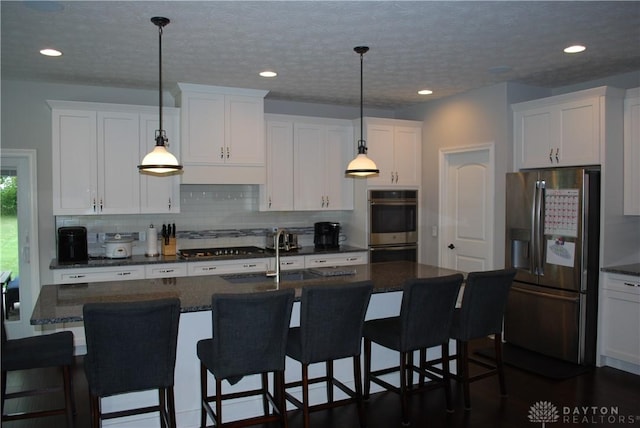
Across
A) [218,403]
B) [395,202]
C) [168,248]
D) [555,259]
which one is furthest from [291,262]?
[218,403]

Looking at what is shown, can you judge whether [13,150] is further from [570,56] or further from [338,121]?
[570,56]

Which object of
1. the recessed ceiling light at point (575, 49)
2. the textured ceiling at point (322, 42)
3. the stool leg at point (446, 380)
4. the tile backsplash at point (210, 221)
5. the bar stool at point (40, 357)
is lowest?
the stool leg at point (446, 380)

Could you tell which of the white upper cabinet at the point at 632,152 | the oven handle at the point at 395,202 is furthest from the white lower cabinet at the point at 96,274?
the white upper cabinet at the point at 632,152

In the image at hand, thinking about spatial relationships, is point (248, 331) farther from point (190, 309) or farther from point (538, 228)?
point (538, 228)

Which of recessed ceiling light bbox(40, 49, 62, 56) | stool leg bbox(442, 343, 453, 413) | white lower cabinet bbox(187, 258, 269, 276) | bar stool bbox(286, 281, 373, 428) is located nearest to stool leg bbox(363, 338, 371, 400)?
bar stool bbox(286, 281, 373, 428)

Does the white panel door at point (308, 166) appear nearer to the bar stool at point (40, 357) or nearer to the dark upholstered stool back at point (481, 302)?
the dark upholstered stool back at point (481, 302)

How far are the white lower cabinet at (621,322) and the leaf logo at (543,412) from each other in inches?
44.2

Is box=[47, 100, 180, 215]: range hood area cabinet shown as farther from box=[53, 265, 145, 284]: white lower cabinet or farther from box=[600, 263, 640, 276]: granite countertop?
box=[600, 263, 640, 276]: granite countertop

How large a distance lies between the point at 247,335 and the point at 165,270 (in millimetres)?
2576

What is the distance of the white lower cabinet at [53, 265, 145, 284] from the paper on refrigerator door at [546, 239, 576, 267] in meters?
3.79

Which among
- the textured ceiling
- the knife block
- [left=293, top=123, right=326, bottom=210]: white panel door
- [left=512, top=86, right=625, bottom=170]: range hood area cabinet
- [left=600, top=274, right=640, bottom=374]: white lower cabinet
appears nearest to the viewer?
the textured ceiling

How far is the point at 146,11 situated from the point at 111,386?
2.16 metres
